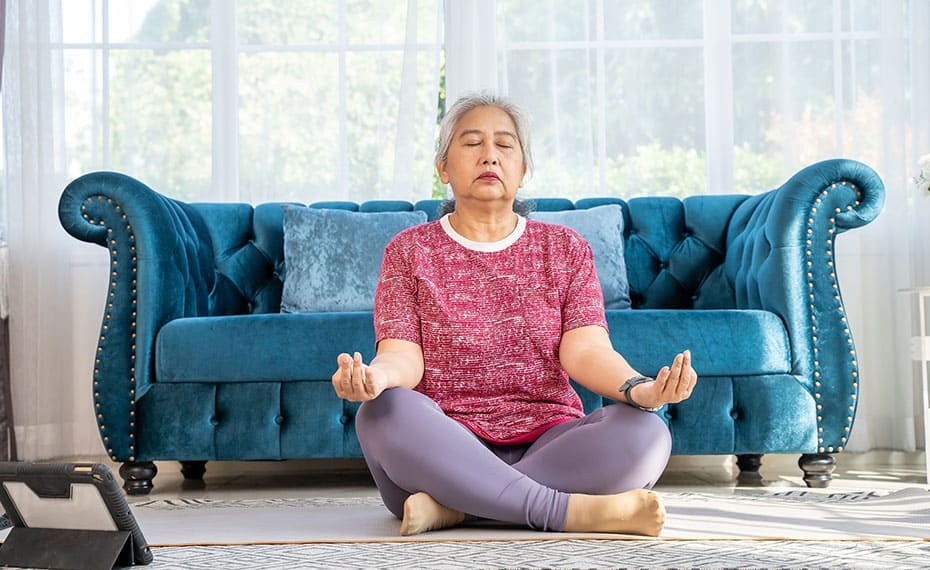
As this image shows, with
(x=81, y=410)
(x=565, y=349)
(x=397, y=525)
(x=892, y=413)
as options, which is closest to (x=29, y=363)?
(x=81, y=410)

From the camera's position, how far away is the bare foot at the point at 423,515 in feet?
5.88

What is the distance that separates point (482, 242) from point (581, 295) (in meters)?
0.22

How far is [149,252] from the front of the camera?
9.18ft

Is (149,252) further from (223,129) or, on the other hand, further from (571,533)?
(571,533)

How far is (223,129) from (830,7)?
2233mm

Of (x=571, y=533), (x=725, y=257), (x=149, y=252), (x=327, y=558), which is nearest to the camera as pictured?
(x=327, y=558)

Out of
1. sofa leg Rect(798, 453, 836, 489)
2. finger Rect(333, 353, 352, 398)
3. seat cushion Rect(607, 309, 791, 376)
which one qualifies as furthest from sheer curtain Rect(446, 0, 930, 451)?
finger Rect(333, 353, 352, 398)

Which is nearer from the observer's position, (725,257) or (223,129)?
(725,257)

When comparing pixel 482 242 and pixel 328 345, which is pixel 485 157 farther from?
pixel 328 345

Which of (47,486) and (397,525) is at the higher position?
(47,486)

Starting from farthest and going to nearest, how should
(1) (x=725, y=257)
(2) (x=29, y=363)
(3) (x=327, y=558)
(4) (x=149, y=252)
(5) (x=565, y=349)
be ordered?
(2) (x=29, y=363)
(1) (x=725, y=257)
(4) (x=149, y=252)
(5) (x=565, y=349)
(3) (x=327, y=558)

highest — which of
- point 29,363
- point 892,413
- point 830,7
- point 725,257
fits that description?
point 830,7

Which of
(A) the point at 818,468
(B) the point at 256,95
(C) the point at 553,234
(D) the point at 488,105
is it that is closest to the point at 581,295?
(C) the point at 553,234

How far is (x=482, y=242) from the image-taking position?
2.07 metres
